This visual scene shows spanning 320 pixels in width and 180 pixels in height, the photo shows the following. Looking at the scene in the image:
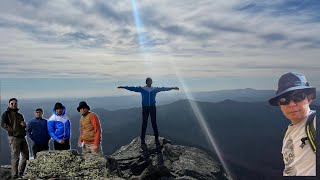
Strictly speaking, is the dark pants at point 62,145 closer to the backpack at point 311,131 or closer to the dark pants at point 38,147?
the dark pants at point 38,147

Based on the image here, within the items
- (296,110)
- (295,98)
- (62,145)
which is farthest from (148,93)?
(296,110)

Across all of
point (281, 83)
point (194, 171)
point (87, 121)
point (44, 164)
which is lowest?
point (194, 171)

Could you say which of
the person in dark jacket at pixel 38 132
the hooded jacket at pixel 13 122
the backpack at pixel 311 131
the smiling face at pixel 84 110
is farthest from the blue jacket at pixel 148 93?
the backpack at pixel 311 131

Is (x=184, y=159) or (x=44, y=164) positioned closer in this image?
(x=44, y=164)

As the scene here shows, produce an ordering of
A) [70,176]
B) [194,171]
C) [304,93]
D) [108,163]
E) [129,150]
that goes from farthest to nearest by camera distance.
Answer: [129,150] < [194,171] < [108,163] < [70,176] < [304,93]

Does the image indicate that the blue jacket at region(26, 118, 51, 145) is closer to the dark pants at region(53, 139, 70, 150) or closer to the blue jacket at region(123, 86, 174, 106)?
the dark pants at region(53, 139, 70, 150)

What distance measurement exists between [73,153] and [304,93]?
1044 centimetres

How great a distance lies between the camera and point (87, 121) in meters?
Answer: 18.5

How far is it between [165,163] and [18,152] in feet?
26.1

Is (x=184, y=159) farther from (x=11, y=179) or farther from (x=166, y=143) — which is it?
(x=11, y=179)

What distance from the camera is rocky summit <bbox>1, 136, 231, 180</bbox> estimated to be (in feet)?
56.3

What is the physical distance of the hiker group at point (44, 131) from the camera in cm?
1847

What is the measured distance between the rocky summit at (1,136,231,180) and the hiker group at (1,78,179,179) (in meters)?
0.87

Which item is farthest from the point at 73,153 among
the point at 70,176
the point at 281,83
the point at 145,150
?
the point at 281,83
